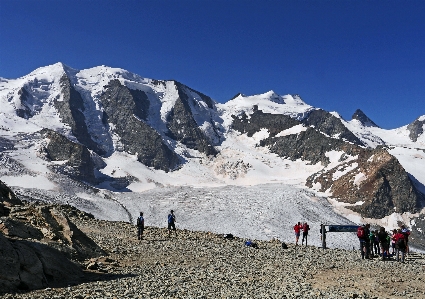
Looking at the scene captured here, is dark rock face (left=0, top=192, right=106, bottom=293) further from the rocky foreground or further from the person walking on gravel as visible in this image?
the person walking on gravel

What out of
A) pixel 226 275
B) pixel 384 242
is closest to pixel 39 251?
pixel 226 275

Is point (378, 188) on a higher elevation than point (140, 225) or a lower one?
higher

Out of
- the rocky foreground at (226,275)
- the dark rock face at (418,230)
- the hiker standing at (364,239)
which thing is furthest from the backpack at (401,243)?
the dark rock face at (418,230)

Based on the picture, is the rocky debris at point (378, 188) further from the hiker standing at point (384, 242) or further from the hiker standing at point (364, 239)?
the hiker standing at point (364, 239)

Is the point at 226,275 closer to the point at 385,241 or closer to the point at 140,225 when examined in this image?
the point at 140,225

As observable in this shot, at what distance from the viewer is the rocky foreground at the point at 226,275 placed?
14.1 metres

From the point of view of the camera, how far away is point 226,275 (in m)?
17.9

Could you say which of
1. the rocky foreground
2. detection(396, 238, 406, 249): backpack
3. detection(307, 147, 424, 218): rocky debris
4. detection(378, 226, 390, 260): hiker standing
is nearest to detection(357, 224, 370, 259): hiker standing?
detection(378, 226, 390, 260): hiker standing

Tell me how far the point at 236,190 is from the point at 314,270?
478ft

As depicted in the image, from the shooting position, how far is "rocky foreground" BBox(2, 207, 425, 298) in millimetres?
14109

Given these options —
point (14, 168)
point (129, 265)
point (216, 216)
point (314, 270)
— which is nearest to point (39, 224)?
point (129, 265)

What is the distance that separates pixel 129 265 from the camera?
19812mm

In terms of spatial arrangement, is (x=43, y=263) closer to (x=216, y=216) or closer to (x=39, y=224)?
(x=39, y=224)

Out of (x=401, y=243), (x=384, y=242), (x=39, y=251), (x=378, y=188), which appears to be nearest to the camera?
(x=39, y=251)
